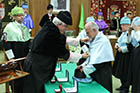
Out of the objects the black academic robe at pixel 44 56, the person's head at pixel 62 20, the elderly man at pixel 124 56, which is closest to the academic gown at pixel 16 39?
the black academic robe at pixel 44 56

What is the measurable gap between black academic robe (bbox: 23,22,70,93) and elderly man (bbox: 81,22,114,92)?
36 centimetres

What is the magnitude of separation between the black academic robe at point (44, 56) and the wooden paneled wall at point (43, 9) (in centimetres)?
526

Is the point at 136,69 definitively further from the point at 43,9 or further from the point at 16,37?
the point at 43,9

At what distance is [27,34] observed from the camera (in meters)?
4.05

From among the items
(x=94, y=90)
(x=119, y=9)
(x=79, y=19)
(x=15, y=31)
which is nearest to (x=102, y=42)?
(x=94, y=90)

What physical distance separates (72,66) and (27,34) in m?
1.15

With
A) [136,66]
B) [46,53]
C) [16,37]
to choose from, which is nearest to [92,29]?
[46,53]

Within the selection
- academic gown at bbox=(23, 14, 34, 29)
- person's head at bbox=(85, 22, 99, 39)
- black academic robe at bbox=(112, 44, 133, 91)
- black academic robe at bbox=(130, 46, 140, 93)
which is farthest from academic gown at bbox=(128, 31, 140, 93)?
academic gown at bbox=(23, 14, 34, 29)

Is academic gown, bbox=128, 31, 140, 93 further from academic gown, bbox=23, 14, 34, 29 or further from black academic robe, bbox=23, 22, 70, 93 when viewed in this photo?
academic gown, bbox=23, 14, 34, 29

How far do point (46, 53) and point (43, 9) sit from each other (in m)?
5.48

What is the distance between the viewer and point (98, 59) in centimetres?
274

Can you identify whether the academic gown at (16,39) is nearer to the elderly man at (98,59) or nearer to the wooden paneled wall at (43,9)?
the elderly man at (98,59)

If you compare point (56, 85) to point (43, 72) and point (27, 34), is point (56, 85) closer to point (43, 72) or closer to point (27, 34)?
point (43, 72)

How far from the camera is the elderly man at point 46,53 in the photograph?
8.20 feet
